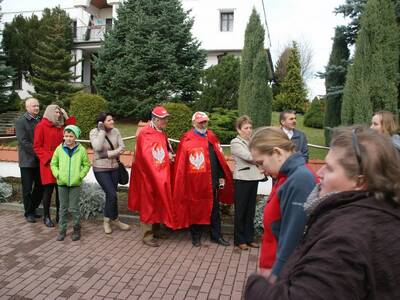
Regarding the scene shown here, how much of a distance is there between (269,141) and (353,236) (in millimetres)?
1169

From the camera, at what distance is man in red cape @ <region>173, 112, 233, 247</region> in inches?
219

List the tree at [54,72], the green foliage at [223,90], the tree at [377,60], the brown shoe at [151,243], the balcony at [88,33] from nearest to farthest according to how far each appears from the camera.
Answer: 1. the brown shoe at [151,243]
2. the tree at [377,60]
3. the green foliage at [223,90]
4. the tree at [54,72]
5. the balcony at [88,33]

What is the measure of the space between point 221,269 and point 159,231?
1.61m

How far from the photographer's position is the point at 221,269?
4859mm

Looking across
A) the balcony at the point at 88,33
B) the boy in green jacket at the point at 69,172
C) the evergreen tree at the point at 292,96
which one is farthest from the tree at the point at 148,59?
the evergreen tree at the point at 292,96

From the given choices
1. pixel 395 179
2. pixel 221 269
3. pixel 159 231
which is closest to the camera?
pixel 395 179

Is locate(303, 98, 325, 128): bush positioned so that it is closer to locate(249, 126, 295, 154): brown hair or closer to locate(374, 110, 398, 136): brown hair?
locate(374, 110, 398, 136): brown hair

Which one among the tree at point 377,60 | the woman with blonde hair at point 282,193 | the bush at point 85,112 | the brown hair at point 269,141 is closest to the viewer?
the woman with blonde hair at point 282,193

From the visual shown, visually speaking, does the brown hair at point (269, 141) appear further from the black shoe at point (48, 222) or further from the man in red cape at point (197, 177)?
the black shoe at point (48, 222)

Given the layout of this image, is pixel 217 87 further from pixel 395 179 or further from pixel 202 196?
pixel 395 179

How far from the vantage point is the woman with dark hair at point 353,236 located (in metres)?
1.14

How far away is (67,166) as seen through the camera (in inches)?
226

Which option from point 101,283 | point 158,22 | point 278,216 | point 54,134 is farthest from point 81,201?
point 158,22

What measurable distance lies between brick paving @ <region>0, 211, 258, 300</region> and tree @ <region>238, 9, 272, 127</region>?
21.2 ft
